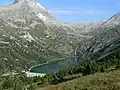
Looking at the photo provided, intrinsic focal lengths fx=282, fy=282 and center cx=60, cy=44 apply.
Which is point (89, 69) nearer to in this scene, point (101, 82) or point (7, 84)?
point (7, 84)

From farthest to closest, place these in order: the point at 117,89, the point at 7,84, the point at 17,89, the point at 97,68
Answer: the point at 7,84
the point at 97,68
the point at 17,89
the point at 117,89

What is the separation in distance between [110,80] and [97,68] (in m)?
106

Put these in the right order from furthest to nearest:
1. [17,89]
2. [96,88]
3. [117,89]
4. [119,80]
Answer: [17,89]
[119,80]
[96,88]
[117,89]

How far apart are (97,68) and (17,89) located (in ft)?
208

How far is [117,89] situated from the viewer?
44375 mm

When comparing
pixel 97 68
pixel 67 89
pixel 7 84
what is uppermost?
pixel 67 89

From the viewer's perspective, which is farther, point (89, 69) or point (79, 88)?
point (89, 69)

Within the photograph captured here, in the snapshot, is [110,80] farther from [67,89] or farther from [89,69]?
[89,69]

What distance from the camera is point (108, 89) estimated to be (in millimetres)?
45562

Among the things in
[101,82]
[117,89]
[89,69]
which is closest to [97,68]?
[89,69]

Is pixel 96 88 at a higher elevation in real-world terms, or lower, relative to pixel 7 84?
higher

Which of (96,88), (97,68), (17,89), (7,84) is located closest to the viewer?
(96,88)

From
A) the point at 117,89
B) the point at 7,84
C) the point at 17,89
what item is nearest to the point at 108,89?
the point at 117,89

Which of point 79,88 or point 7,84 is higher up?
point 79,88
